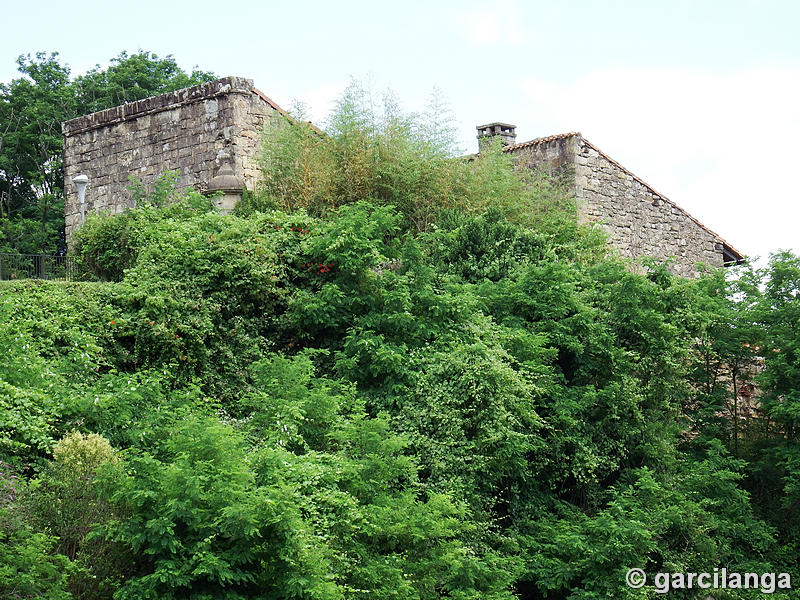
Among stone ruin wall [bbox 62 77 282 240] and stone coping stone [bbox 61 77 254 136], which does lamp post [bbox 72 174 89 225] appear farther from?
stone coping stone [bbox 61 77 254 136]

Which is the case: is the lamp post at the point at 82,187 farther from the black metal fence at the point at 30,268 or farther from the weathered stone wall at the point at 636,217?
the weathered stone wall at the point at 636,217

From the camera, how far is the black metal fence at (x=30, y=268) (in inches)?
727

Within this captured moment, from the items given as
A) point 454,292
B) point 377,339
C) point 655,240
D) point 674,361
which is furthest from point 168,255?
point 655,240

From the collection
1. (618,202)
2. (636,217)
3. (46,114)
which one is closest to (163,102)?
(618,202)

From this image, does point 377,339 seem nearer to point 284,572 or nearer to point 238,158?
point 284,572

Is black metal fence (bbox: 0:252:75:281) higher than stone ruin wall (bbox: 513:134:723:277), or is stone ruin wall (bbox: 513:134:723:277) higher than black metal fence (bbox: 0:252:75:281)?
stone ruin wall (bbox: 513:134:723:277)

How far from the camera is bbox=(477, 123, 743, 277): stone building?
762 inches

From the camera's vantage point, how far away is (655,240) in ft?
68.9

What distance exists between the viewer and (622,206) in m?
20.2

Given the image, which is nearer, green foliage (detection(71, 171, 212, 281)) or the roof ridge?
green foliage (detection(71, 171, 212, 281))

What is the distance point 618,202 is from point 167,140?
9.04m

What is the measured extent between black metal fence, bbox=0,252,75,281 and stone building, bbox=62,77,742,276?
A: 3.48 ft

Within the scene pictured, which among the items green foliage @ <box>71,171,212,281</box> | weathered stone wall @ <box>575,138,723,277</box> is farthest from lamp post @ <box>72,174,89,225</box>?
weathered stone wall @ <box>575,138,723,277</box>

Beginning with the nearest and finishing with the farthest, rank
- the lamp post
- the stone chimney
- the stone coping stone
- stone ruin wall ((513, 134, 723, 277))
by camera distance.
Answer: the stone coping stone, the lamp post, stone ruin wall ((513, 134, 723, 277)), the stone chimney
